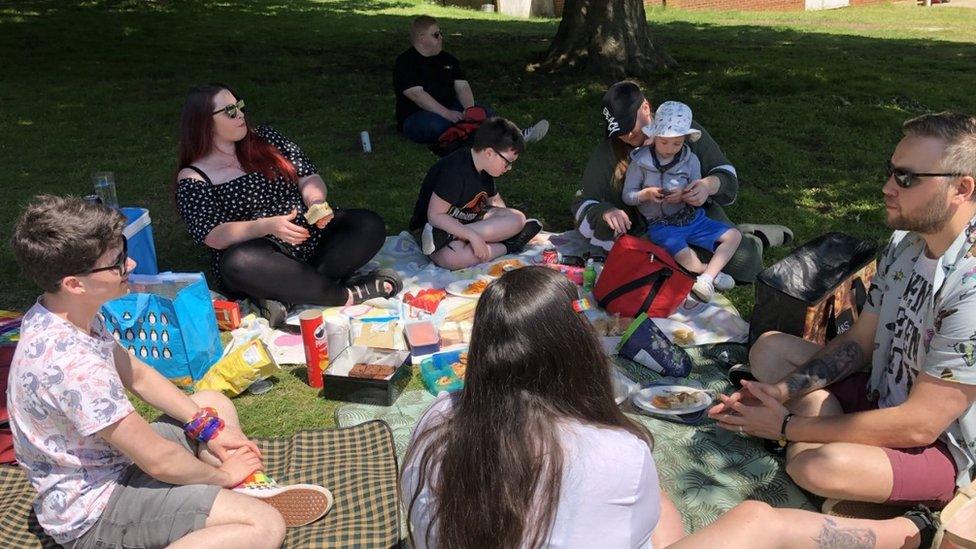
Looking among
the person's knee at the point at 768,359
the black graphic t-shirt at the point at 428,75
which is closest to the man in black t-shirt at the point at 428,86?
the black graphic t-shirt at the point at 428,75

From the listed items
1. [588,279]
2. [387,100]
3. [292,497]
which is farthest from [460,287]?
[387,100]

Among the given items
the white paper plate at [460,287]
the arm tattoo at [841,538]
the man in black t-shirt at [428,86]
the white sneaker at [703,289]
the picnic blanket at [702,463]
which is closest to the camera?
the arm tattoo at [841,538]

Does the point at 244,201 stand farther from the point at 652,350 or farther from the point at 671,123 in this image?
the point at 671,123

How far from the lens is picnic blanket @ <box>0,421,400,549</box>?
307 cm

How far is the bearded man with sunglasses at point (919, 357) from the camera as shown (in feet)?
9.13

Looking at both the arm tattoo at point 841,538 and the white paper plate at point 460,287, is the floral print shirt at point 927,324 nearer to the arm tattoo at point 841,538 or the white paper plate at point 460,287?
the arm tattoo at point 841,538

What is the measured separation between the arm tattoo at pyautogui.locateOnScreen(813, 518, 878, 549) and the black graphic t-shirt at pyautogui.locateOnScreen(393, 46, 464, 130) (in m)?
6.49

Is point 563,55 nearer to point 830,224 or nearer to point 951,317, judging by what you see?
point 830,224

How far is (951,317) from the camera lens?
2764 mm

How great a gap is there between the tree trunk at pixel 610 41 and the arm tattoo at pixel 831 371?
24.5 feet

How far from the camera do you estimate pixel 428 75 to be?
823 cm

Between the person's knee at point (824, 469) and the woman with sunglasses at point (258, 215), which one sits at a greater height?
the woman with sunglasses at point (258, 215)

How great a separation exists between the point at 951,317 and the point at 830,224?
146 inches

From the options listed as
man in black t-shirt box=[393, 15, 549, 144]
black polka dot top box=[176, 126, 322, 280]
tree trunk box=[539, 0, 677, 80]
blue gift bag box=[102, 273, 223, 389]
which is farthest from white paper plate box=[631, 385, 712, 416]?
tree trunk box=[539, 0, 677, 80]
